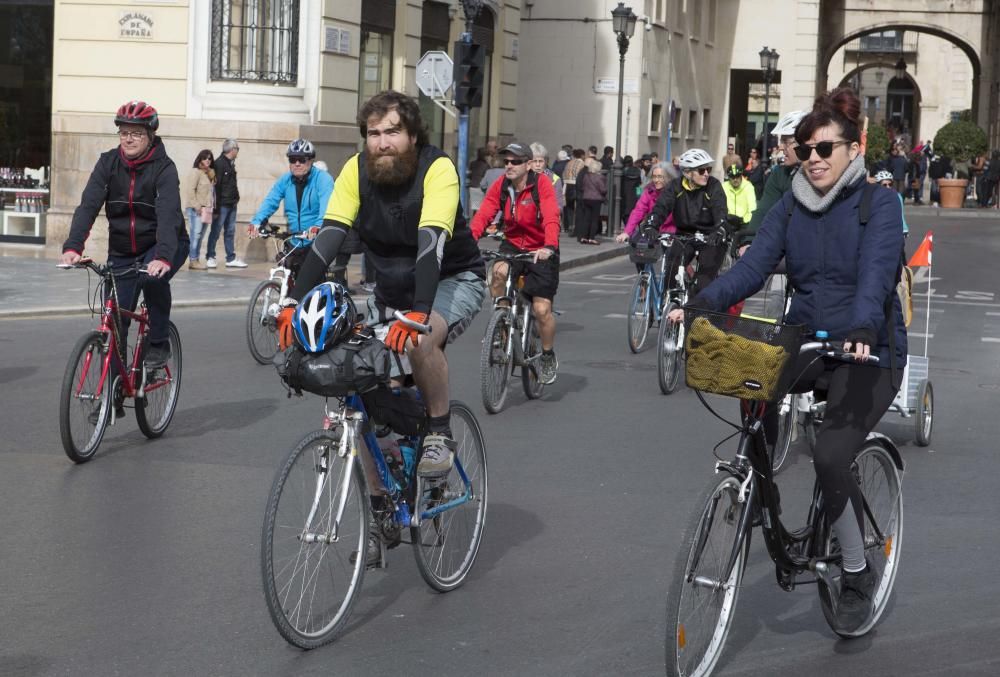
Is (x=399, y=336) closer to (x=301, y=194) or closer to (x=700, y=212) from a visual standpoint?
(x=301, y=194)

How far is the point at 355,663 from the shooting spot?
495 cm

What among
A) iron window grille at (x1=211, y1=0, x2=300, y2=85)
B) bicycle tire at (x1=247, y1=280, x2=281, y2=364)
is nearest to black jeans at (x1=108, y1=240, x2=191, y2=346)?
bicycle tire at (x1=247, y1=280, x2=281, y2=364)

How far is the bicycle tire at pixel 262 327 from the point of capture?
40.0ft

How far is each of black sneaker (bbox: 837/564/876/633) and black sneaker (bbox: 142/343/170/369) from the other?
179 inches

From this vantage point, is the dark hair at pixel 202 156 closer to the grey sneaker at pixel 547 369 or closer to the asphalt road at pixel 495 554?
the asphalt road at pixel 495 554

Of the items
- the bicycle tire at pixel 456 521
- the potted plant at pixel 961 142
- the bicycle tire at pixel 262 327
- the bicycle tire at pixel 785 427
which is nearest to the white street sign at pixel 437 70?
the bicycle tire at pixel 262 327

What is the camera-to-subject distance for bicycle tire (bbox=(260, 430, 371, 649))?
4.83 metres

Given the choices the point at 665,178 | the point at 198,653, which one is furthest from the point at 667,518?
the point at 665,178

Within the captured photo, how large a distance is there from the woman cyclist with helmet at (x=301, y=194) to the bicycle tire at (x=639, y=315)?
8.78ft

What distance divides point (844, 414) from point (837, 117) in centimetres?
93

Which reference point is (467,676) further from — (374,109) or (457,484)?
(374,109)

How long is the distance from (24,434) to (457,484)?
12.5 ft

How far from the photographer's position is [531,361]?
35.0ft

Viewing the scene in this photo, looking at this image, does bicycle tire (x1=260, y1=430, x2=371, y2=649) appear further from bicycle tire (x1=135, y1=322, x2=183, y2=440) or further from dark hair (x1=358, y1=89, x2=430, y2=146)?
bicycle tire (x1=135, y1=322, x2=183, y2=440)
